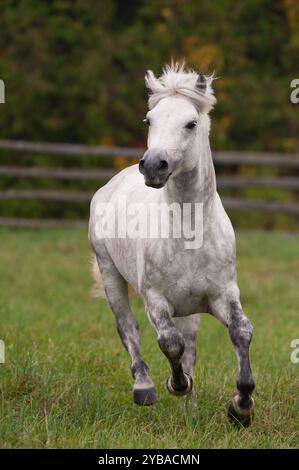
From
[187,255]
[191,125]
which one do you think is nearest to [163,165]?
[191,125]

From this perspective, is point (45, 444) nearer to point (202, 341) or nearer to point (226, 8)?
point (202, 341)

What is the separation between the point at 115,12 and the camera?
1917 cm

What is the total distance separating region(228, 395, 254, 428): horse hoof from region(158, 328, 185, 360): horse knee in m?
0.38

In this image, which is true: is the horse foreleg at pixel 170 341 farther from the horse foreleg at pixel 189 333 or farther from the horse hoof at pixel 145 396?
the horse foreleg at pixel 189 333

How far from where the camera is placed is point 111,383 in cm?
590

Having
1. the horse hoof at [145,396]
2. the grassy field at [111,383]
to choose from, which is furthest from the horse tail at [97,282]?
the horse hoof at [145,396]

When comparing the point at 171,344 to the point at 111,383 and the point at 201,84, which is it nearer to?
the point at 111,383

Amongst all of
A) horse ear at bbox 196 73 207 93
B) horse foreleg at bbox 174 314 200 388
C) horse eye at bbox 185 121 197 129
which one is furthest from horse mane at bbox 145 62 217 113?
horse foreleg at bbox 174 314 200 388

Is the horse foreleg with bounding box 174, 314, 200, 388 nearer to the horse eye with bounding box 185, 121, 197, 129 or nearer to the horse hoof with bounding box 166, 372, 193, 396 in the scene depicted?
the horse hoof with bounding box 166, 372, 193, 396

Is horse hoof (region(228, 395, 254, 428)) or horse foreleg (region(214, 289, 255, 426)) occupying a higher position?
horse foreleg (region(214, 289, 255, 426))

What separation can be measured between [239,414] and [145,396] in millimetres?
600

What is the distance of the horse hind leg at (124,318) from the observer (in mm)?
5473

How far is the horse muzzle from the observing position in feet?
14.8

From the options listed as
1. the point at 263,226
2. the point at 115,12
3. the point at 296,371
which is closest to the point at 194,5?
the point at 115,12
